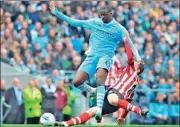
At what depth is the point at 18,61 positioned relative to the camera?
1021 inches

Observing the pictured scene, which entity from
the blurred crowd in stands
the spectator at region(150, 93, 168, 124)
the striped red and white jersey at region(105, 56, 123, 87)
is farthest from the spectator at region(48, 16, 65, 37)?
the striped red and white jersey at region(105, 56, 123, 87)

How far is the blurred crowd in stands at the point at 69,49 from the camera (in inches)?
985

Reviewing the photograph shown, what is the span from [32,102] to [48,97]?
586 mm

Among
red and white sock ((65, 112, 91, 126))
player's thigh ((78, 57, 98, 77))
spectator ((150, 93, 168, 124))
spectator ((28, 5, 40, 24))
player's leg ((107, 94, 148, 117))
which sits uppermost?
spectator ((28, 5, 40, 24))

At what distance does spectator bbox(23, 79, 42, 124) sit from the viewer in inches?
953

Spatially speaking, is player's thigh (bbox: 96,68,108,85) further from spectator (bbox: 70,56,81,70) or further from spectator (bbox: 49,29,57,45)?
spectator (bbox: 49,29,57,45)

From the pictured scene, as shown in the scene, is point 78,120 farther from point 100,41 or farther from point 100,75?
point 100,41

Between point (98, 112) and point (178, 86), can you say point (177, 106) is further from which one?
point (98, 112)

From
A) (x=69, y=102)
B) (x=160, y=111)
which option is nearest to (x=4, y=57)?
(x=69, y=102)

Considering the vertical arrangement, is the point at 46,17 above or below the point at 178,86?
above

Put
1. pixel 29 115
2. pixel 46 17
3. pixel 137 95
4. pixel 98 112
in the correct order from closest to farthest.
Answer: pixel 98 112
pixel 29 115
pixel 137 95
pixel 46 17

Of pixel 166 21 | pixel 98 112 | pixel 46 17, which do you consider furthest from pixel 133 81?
pixel 166 21

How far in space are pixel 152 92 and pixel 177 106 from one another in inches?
31.0

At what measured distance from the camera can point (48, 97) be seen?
24688mm
